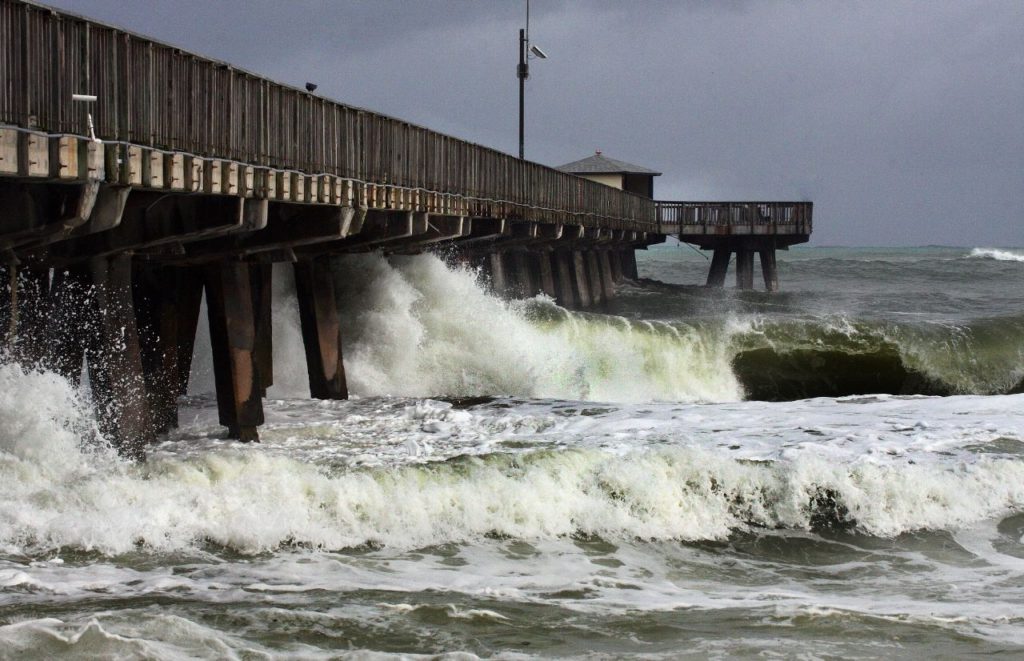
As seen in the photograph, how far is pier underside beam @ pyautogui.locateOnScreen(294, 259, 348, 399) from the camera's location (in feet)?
62.4

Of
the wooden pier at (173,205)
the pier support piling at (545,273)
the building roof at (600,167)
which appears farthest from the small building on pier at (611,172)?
the wooden pier at (173,205)

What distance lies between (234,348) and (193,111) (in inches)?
135

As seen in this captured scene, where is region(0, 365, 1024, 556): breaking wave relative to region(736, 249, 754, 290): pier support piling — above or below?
below

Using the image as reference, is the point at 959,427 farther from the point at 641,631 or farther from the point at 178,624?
the point at 178,624

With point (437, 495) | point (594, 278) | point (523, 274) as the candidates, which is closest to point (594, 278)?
point (594, 278)

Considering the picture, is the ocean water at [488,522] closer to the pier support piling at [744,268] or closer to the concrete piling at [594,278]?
the concrete piling at [594,278]

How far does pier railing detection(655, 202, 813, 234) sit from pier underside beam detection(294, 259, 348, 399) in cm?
2942

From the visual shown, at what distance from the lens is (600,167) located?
48.1m

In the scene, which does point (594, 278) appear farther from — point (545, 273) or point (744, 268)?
point (744, 268)

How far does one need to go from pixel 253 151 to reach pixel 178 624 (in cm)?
720

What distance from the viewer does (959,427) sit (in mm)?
17688

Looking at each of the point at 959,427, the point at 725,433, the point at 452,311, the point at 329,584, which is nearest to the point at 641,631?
the point at 329,584

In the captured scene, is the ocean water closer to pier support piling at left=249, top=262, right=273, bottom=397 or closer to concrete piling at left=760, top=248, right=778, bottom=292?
pier support piling at left=249, top=262, right=273, bottom=397

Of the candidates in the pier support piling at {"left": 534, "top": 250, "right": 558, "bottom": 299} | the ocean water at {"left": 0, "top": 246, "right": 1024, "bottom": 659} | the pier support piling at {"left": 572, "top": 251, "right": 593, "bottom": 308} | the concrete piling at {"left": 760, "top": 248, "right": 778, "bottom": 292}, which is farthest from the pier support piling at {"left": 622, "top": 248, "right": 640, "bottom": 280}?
the ocean water at {"left": 0, "top": 246, "right": 1024, "bottom": 659}
